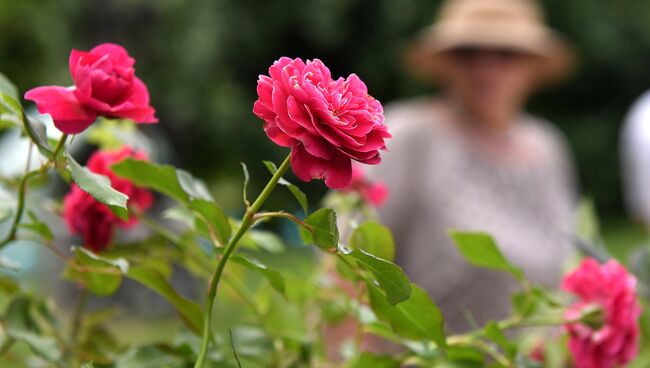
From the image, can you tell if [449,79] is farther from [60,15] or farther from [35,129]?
[60,15]

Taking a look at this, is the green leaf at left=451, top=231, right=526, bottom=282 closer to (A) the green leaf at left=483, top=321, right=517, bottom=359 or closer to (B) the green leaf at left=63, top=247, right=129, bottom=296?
(A) the green leaf at left=483, top=321, right=517, bottom=359

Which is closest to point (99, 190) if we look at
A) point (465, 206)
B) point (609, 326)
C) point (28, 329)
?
point (28, 329)

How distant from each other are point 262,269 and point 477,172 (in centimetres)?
166

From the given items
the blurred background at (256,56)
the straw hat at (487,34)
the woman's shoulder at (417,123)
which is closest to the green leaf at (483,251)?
the woman's shoulder at (417,123)

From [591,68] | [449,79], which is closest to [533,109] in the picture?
[591,68]

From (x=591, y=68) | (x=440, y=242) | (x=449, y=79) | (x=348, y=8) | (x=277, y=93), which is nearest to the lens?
(x=277, y=93)

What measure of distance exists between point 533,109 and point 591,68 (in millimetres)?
707

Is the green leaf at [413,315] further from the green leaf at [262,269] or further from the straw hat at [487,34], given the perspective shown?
the straw hat at [487,34]

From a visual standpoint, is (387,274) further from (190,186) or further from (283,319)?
(283,319)

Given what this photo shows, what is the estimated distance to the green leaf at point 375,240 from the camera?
420 mm

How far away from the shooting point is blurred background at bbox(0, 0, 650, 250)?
628cm

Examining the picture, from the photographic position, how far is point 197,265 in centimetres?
51

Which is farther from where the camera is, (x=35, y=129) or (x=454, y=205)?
(x=454, y=205)

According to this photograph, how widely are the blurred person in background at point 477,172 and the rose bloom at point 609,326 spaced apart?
3.83 ft
